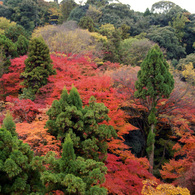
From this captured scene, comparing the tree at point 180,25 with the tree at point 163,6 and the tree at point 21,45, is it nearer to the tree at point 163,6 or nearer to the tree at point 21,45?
the tree at point 163,6

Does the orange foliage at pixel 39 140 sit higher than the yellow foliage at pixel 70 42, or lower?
lower

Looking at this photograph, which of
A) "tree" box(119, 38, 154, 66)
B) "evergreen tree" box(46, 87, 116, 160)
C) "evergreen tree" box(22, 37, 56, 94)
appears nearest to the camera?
"evergreen tree" box(46, 87, 116, 160)

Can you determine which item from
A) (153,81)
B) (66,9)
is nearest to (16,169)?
(153,81)

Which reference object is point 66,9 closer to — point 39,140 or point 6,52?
point 6,52

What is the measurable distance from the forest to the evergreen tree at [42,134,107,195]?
0.08 feet

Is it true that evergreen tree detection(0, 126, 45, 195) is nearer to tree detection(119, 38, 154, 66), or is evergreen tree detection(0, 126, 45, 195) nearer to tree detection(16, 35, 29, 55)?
tree detection(16, 35, 29, 55)

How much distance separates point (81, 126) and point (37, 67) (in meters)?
8.46

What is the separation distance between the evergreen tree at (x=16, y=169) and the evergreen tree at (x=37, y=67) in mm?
9425

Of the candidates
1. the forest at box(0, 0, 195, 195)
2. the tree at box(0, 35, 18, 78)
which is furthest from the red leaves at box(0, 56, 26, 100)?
the tree at box(0, 35, 18, 78)

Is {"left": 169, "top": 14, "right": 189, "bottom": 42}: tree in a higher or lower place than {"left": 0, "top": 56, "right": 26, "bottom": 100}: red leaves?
higher

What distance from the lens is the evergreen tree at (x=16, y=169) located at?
15.3 ft

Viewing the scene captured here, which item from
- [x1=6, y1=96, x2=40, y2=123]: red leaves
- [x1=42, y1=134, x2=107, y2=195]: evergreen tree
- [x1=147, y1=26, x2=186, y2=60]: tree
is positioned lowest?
[x1=6, y1=96, x2=40, y2=123]: red leaves

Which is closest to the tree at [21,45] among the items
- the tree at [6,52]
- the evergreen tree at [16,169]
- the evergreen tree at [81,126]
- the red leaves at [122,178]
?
the tree at [6,52]

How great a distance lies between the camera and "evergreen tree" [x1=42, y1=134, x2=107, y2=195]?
4.79 m
